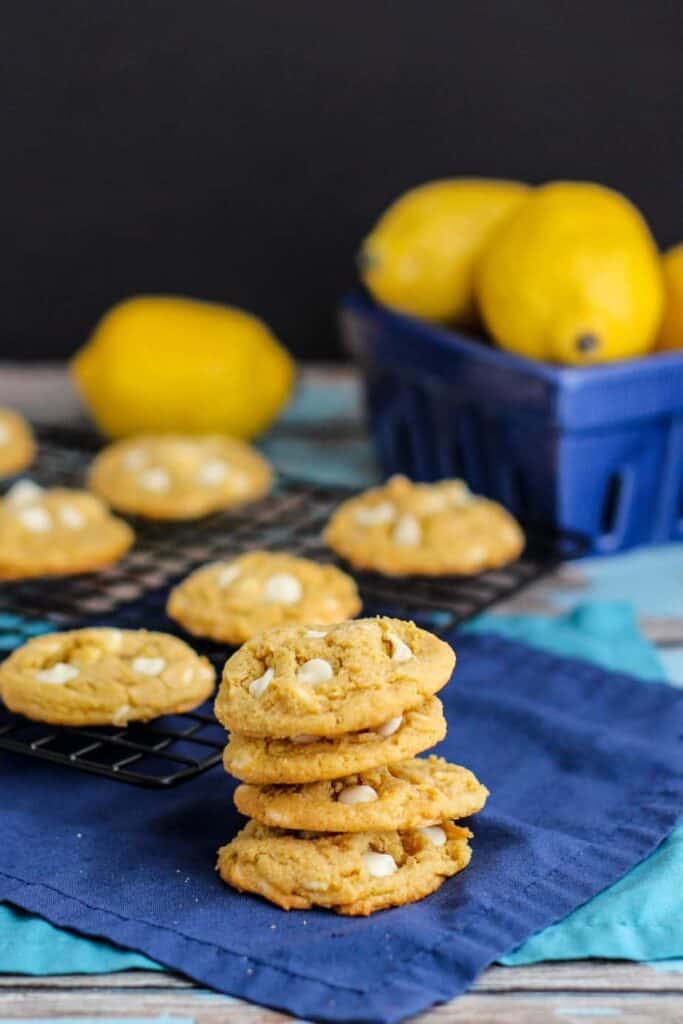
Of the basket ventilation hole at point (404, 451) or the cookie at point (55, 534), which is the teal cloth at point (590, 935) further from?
the basket ventilation hole at point (404, 451)

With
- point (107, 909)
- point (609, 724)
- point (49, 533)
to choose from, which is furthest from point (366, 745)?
point (49, 533)

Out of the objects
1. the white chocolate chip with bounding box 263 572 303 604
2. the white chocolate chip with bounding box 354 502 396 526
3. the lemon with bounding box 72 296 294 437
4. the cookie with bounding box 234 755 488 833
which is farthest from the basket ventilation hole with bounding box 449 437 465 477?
the cookie with bounding box 234 755 488 833

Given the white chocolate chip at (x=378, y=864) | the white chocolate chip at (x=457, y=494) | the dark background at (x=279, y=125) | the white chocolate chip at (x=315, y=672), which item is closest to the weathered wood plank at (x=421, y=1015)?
the white chocolate chip at (x=378, y=864)

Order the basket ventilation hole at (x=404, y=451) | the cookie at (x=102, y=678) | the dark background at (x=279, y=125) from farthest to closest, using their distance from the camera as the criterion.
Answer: the dark background at (x=279, y=125) → the basket ventilation hole at (x=404, y=451) → the cookie at (x=102, y=678)

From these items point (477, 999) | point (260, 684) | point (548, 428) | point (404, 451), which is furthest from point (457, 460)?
point (477, 999)

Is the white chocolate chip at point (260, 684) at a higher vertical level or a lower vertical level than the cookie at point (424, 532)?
higher
